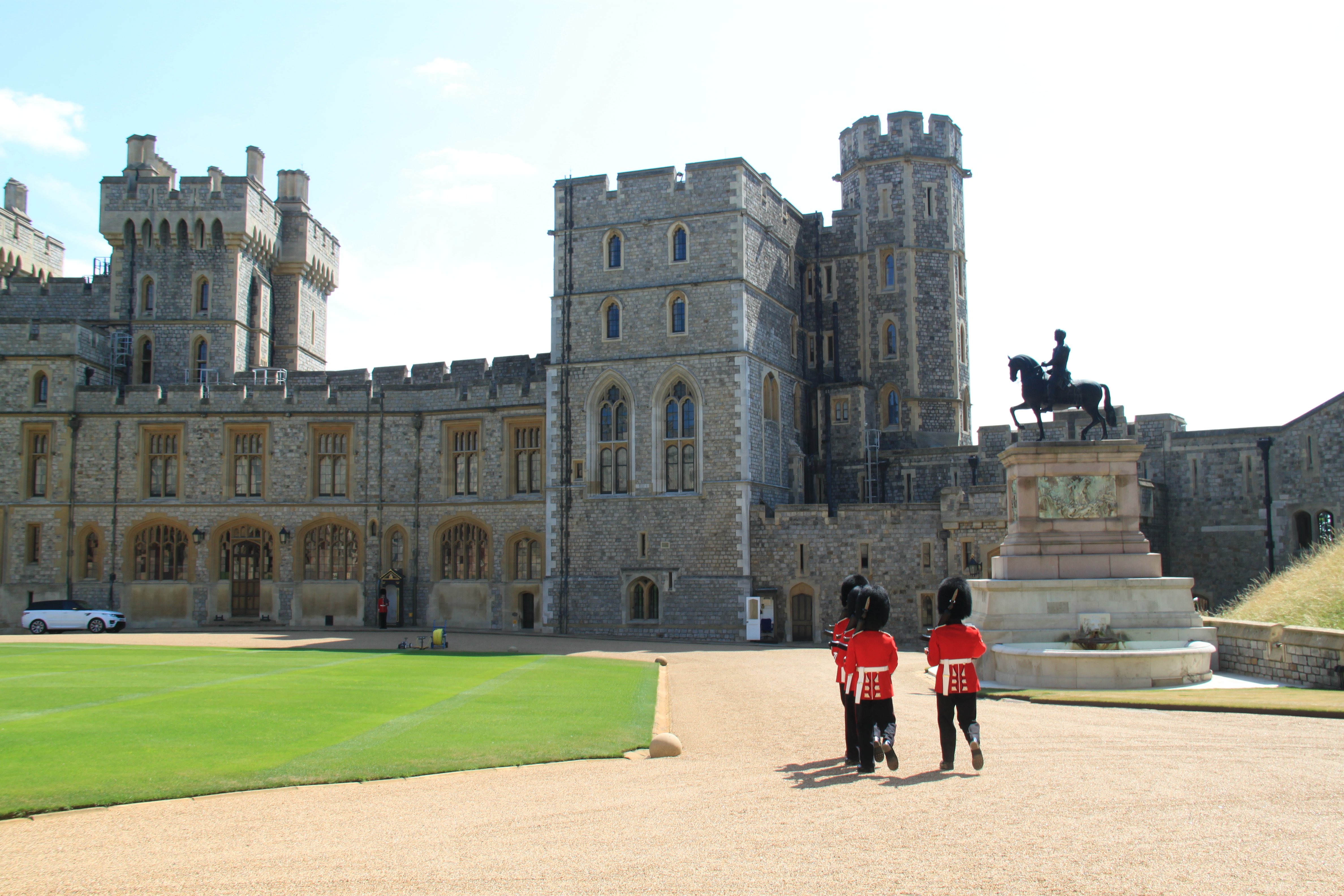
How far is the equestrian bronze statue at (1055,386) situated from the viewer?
18969mm

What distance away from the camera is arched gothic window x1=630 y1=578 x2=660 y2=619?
31.4m

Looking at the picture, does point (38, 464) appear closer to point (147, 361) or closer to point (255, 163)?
point (147, 361)

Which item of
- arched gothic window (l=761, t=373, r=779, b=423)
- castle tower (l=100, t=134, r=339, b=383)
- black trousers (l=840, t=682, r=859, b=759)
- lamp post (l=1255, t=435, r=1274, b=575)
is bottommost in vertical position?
black trousers (l=840, t=682, r=859, b=759)

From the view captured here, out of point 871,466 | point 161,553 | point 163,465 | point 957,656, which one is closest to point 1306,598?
point 957,656

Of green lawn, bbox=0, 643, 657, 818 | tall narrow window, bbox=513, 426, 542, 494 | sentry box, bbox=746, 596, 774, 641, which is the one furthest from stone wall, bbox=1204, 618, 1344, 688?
tall narrow window, bbox=513, 426, 542, 494

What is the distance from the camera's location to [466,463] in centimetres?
3522

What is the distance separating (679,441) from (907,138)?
45.9ft

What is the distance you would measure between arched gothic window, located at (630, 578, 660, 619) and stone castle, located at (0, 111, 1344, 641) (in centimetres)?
10

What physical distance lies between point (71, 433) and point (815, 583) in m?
25.5

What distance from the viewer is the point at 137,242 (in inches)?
1566

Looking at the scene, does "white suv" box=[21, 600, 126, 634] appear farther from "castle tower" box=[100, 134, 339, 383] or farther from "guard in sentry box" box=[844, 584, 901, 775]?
"guard in sentry box" box=[844, 584, 901, 775]

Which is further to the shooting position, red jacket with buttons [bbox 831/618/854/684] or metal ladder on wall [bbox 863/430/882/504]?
metal ladder on wall [bbox 863/430/882/504]

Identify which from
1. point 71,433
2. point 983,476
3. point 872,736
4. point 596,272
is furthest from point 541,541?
point 872,736

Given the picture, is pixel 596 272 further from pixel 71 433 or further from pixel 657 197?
pixel 71 433
